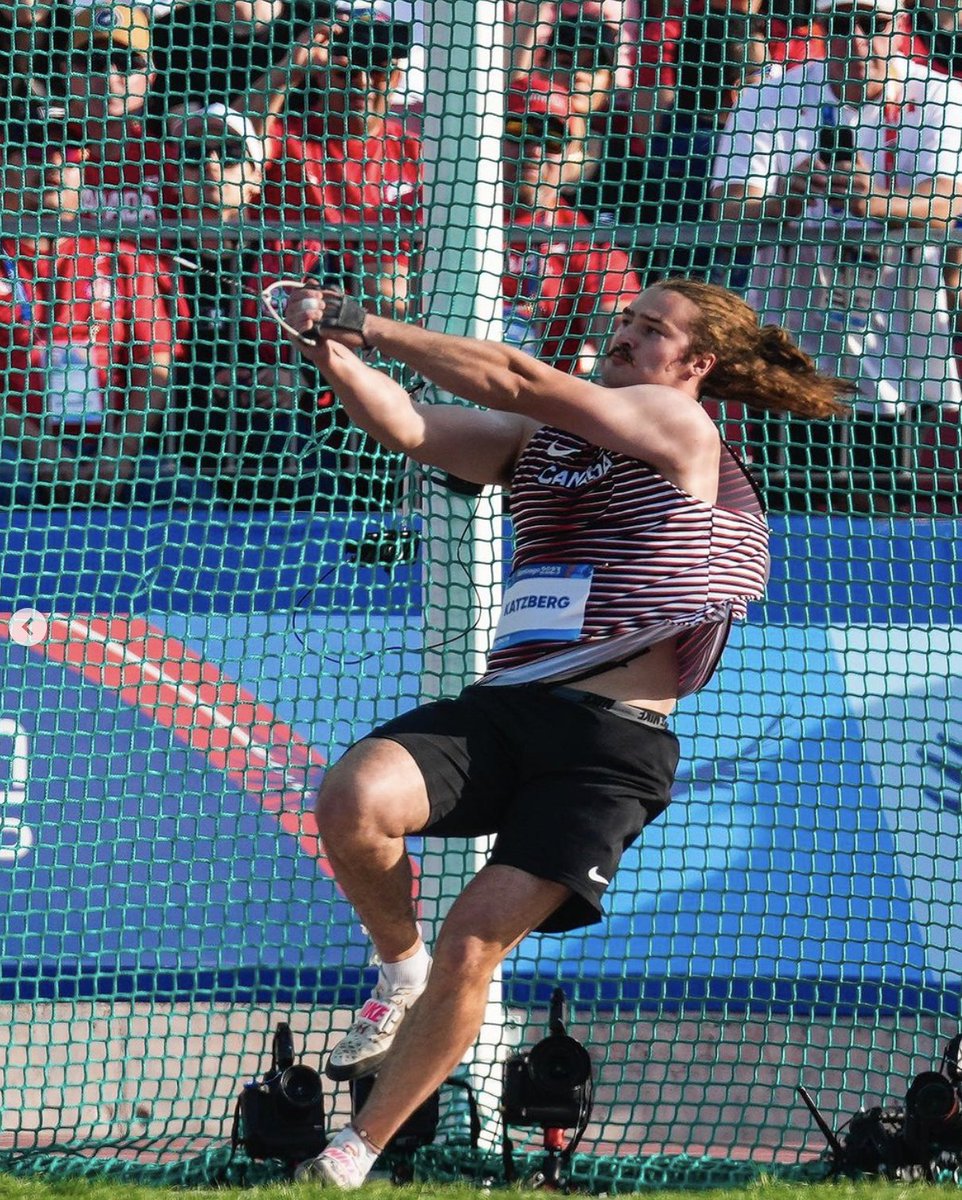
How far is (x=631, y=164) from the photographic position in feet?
17.3

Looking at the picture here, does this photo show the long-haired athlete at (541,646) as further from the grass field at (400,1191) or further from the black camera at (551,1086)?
the black camera at (551,1086)

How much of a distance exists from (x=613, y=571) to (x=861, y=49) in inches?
94.0

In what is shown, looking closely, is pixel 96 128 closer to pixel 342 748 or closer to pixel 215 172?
pixel 215 172

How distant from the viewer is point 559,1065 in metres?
4.01

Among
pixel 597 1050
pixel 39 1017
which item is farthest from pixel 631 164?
pixel 39 1017

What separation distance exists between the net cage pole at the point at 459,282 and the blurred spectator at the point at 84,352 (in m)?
0.97

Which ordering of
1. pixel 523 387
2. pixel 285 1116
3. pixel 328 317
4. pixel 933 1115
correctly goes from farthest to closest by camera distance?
pixel 933 1115
pixel 285 1116
pixel 523 387
pixel 328 317

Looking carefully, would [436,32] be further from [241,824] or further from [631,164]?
[241,824]

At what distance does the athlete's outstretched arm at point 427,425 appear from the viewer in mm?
3461

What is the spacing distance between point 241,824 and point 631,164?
2378mm

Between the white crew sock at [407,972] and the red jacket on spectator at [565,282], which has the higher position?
the red jacket on spectator at [565,282]

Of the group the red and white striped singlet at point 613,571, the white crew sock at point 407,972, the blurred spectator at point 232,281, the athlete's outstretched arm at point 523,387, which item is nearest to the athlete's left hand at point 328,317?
the athlete's outstretched arm at point 523,387

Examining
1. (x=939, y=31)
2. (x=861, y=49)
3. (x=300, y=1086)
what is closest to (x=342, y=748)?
(x=300, y=1086)

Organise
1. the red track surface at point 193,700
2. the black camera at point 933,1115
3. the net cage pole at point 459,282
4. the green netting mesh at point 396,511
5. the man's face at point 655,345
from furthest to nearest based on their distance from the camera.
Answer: the red track surface at point 193,700
the green netting mesh at point 396,511
the net cage pole at point 459,282
the black camera at point 933,1115
the man's face at point 655,345
